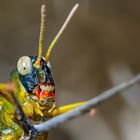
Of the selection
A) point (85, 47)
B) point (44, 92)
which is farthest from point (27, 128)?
point (85, 47)

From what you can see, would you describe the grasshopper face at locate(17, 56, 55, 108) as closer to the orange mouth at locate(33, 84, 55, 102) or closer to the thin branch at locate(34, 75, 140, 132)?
the orange mouth at locate(33, 84, 55, 102)

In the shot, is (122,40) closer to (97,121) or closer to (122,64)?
(122,64)

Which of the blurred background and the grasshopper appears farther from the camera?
the blurred background

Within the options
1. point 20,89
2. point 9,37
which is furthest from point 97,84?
point 20,89

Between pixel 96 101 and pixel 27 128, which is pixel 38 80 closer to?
pixel 27 128

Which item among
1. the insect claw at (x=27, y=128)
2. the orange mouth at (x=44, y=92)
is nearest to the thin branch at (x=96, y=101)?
the insect claw at (x=27, y=128)

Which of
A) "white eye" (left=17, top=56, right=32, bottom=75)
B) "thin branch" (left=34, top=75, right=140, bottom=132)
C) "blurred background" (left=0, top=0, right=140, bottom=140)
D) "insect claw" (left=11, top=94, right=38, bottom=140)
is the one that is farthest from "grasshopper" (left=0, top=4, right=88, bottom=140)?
"blurred background" (left=0, top=0, right=140, bottom=140)

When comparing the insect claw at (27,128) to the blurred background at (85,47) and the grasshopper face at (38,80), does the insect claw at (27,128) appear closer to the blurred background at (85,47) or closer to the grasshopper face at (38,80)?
the grasshopper face at (38,80)
